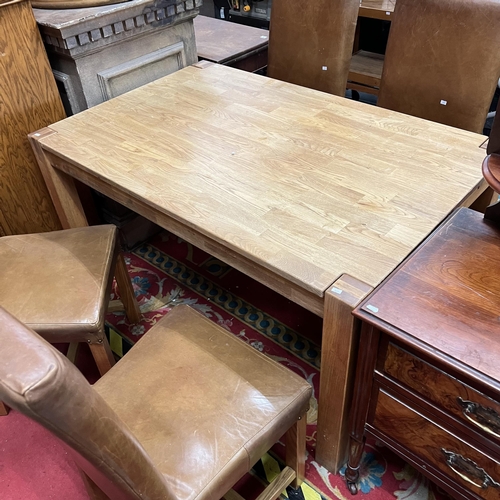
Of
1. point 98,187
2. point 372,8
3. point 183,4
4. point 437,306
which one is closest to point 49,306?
point 98,187

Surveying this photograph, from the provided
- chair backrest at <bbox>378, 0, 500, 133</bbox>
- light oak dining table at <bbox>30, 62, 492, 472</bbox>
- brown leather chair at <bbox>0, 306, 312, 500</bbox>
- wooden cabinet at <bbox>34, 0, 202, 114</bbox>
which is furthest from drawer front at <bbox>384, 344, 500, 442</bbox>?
wooden cabinet at <bbox>34, 0, 202, 114</bbox>

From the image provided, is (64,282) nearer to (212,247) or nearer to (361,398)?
(212,247)

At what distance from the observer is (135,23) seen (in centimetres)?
165

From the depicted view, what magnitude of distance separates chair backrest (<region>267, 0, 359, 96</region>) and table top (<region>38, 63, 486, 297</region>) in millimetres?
322

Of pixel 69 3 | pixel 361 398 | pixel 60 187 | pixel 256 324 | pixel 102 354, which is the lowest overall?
pixel 256 324

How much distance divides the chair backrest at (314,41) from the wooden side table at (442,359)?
103cm

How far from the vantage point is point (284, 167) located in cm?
127

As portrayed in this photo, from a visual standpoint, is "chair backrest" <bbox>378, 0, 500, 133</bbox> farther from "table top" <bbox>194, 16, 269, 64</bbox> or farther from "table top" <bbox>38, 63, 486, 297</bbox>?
"table top" <bbox>194, 16, 269, 64</bbox>

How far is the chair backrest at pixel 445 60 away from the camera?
1.49m

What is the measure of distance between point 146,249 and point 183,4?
0.99 metres

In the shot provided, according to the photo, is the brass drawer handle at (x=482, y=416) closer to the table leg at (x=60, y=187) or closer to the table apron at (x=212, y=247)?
the table apron at (x=212, y=247)

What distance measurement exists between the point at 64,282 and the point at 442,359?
981mm

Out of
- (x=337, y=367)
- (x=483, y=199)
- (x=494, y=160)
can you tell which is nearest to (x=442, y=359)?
(x=337, y=367)

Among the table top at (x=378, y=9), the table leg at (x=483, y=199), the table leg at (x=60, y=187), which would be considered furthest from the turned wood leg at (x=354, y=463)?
the table top at (x=378, y=9)
